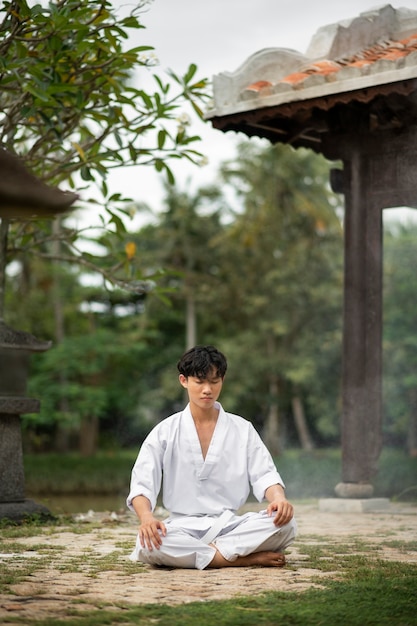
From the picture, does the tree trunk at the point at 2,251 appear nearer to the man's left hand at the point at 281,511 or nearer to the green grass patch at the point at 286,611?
the man's left hand at the point at 281,511

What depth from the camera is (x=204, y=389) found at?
14.2 ft

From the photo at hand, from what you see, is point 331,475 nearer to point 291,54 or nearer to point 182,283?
point 291,54

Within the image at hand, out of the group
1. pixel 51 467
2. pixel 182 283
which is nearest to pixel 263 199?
pixel 182 283

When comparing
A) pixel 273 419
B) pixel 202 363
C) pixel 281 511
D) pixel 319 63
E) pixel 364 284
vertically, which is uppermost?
pixel 319 63

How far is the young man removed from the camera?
4.13 metres

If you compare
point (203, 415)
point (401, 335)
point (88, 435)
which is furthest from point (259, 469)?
point (88, 435)

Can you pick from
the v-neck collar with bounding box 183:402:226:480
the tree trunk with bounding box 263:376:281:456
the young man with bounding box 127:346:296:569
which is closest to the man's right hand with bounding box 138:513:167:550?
the young man with bounding box 127:346:296:569

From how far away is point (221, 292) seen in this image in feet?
80.0

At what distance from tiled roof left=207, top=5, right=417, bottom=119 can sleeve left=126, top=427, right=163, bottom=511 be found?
3395 mm

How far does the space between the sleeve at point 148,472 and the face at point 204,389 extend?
0.81 feet

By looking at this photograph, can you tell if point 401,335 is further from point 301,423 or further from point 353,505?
point 353,505

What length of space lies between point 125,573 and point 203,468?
0.59 m

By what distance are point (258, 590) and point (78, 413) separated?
17.6 metres

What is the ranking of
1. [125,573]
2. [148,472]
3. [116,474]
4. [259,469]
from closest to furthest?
[125,573] < [148,472] < [259,469] < [116,474]
